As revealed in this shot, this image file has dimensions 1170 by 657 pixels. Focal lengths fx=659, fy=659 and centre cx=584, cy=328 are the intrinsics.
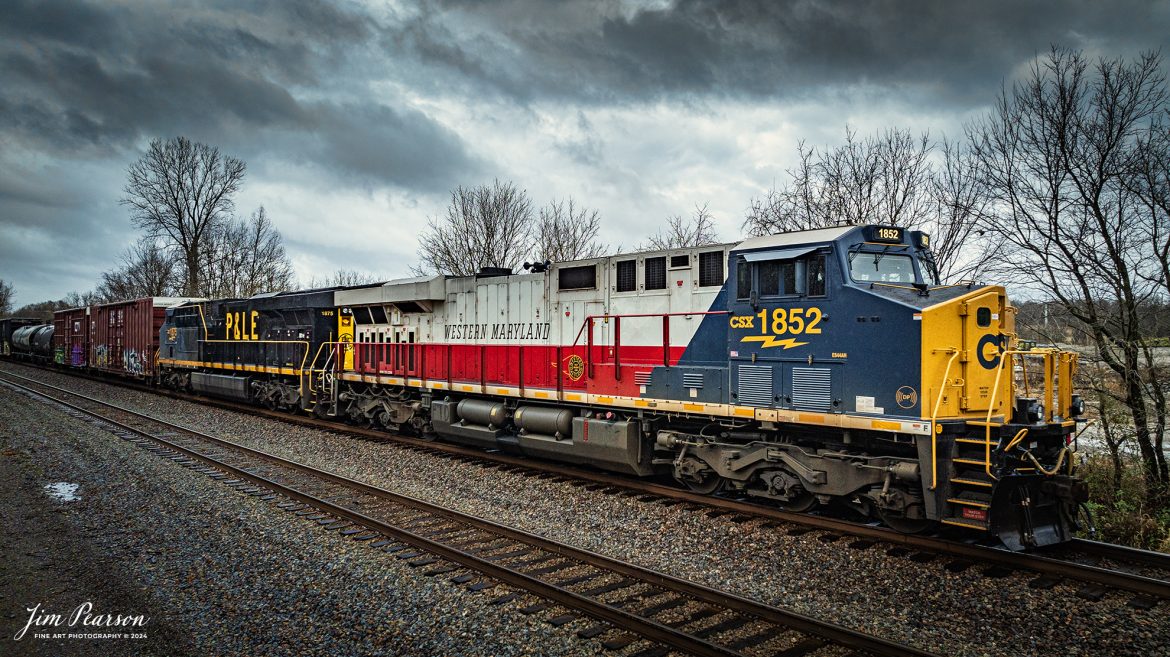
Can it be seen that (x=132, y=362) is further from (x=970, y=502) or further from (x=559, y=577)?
(x=970, y=502)

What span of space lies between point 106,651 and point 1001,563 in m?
7.86

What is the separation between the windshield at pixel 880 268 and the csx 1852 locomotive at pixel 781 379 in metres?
0.03

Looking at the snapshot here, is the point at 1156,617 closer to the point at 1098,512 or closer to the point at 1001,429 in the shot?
the point at 1001,429

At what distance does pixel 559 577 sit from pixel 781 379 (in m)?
3.56

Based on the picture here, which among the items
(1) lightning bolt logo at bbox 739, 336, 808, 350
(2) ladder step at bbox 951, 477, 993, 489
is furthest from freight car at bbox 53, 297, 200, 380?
(2) ladder step at bbox 951, 477, 993, 489

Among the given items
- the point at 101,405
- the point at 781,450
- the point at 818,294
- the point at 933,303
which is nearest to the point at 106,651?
the point at 781,450

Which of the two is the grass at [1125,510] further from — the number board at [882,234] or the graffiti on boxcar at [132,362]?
the graffiti on boxcar at [132,362]

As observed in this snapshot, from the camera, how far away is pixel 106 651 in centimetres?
498

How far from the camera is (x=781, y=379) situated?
7.97 metres

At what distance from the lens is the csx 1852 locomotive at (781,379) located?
6.73 meters

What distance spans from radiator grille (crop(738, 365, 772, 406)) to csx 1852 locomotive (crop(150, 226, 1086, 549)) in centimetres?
2

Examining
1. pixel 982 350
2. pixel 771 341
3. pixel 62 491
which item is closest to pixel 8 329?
pixel 62 491

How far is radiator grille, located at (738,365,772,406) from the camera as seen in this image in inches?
318

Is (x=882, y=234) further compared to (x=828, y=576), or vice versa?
(x=882, y=234)
